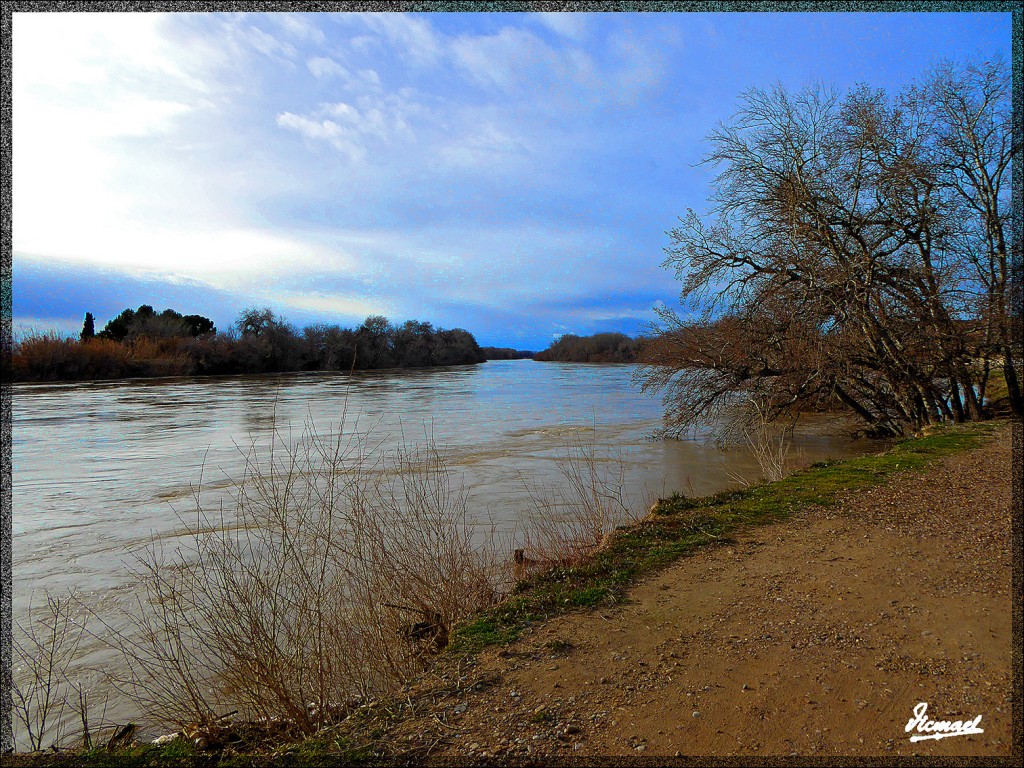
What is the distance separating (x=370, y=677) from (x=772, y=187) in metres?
14.0

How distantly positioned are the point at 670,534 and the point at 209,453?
491 inches

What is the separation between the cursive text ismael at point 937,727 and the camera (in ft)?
8.62

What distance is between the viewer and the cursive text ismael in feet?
8.62

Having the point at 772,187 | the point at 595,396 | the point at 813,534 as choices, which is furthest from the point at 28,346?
the point at 813,534

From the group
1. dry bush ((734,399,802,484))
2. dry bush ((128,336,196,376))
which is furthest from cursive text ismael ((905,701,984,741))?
dry bush ((128,336,196,376))

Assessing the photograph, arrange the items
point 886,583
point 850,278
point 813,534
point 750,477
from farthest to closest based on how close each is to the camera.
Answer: point 850,278, point 750,477, point 813,534, point 886,583

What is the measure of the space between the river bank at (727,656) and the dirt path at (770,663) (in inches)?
0.5

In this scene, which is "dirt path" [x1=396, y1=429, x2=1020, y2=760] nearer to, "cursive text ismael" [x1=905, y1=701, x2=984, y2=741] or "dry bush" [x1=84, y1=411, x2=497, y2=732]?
"cursive text ismael" [x1=905, y1=701, x2=984, y2=741]

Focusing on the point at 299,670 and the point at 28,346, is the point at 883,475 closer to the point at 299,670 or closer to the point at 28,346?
the point at 299,670

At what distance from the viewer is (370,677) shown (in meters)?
4.04

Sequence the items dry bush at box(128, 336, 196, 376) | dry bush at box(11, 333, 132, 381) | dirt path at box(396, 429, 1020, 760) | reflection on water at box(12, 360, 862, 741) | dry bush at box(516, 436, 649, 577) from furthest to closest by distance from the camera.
→ dry bush at box(128, 336, 196, 376), dry bush at box(11, 333, 132, 381), reflection on water at box(12, 360, 862, 741), dry bush at box(516, 436, 649, 577), dirt path at box(396, 429, 1020, 760)

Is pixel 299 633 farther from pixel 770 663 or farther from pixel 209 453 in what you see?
pixel 209 453

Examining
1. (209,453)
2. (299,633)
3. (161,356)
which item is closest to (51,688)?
(299,633)

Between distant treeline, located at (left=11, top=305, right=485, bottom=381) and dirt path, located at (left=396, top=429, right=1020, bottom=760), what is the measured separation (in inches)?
1418
